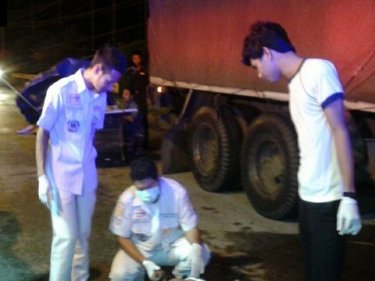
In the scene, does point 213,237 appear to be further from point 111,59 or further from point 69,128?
point 111,59

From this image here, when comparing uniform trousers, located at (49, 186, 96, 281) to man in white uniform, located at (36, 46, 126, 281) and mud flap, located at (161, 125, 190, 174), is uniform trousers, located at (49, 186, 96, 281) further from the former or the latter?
→ mud flap, located at (161, 125, 190, 174)

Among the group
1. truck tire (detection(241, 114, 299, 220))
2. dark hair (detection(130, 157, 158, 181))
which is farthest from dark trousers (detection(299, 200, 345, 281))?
truck tire (detection(241, 114, 299, 220))

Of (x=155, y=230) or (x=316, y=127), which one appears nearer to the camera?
(x=316, y=127)

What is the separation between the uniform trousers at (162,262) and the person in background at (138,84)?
18.3 feet

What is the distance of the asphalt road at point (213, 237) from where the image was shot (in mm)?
4957

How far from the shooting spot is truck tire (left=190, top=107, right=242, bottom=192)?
286 inches

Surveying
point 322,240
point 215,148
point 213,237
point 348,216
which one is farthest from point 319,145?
point 215,148

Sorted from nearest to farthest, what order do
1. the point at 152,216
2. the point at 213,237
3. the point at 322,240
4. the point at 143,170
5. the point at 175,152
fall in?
the point at 322,240
the point at 143,170
the point at 152,216
the point at 213,237
the point at 175,152

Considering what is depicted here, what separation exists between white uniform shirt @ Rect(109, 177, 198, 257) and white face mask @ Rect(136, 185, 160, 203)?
0.05 m

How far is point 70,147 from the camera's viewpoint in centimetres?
389

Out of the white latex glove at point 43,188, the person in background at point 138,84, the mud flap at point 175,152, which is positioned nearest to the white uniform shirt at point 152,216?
the white latex glove at point 43,188

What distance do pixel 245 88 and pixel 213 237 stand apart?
1.65 m

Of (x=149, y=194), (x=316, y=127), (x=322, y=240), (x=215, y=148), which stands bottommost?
(x=322, y=240)

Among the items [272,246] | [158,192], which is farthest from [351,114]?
[158,192]
